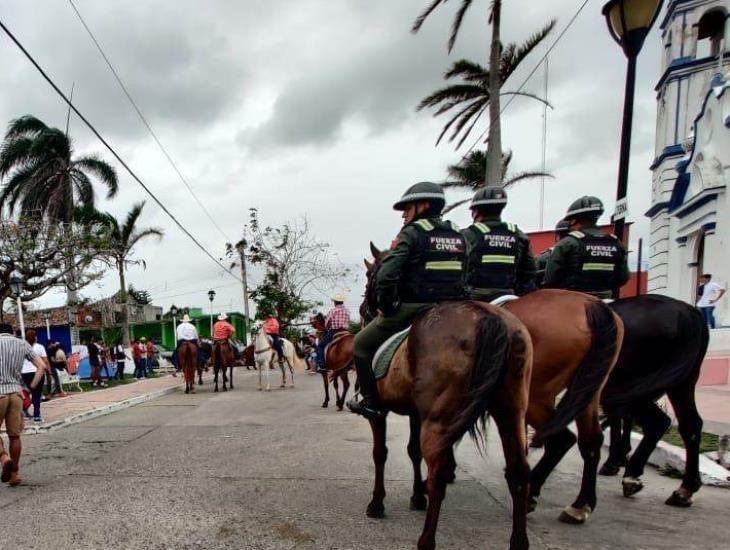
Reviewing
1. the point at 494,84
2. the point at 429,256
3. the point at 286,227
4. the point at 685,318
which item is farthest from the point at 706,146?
the point at 286,227

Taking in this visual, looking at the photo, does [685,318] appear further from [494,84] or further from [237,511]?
[494,84]

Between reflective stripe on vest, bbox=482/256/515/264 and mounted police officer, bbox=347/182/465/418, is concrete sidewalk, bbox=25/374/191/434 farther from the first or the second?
reflective stripe on vest, bbox=482/256/515/264

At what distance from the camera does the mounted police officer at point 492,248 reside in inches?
174

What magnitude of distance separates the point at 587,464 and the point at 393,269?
219cm

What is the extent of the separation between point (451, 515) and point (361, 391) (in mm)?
1226

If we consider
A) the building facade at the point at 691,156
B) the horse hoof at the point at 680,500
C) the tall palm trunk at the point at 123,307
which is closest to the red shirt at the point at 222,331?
the horse hoof at the point at 680,500

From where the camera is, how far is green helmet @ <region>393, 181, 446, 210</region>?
3.85 meters

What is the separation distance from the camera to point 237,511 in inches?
159

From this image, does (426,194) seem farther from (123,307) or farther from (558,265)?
(123,307)

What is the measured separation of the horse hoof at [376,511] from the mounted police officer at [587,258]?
2620 millimetres

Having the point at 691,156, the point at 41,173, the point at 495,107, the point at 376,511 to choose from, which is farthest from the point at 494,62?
the point at 41,173

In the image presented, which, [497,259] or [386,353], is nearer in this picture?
[386,353]

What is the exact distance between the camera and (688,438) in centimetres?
422

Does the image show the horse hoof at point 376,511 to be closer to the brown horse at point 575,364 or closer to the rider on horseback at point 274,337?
the brown horse at point 575,364
